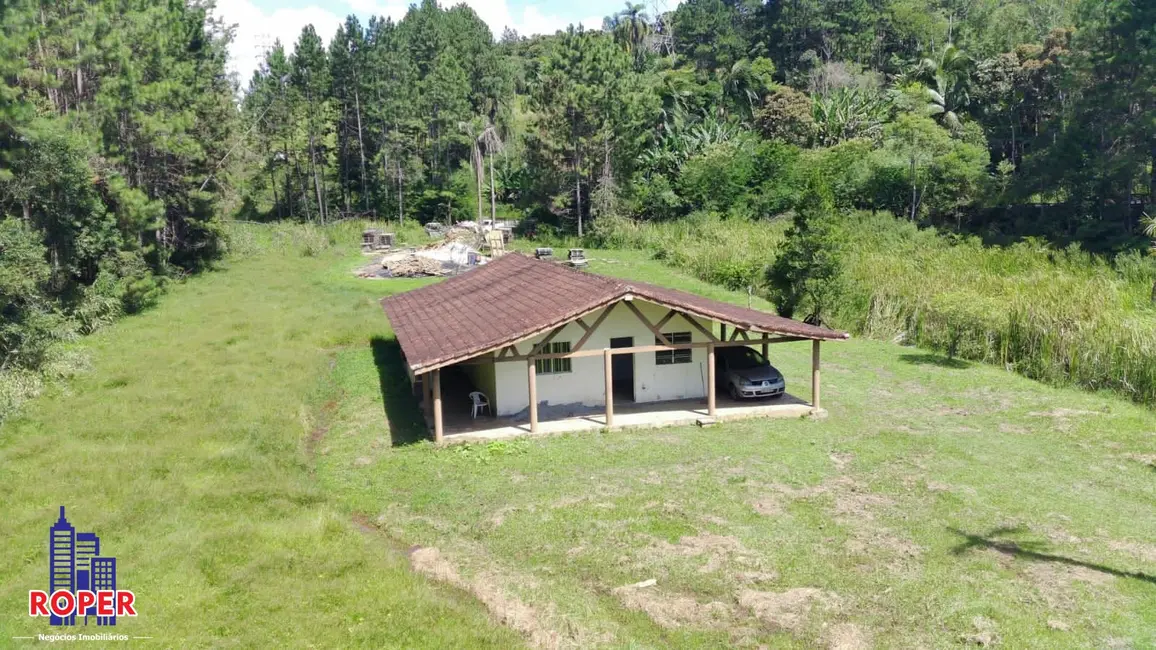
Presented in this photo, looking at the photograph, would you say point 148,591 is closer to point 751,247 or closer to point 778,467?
point 778,467

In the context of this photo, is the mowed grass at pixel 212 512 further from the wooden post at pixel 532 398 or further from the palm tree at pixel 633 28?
the palm tree at pixel 633 28

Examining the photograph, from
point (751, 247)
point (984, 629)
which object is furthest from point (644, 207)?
point (984, 629)

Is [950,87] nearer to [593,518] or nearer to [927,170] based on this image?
[927,170]

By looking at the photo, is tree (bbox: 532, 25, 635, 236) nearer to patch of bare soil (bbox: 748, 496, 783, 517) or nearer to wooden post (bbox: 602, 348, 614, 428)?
wooden post (bbox: 602, 348, 614, 428)

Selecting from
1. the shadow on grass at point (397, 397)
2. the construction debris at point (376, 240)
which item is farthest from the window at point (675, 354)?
the construction debris at point (376, 240)

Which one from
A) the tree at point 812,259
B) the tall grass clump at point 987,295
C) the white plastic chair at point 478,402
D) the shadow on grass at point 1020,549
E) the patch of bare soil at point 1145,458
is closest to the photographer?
the shadow on grass at point 1020,549

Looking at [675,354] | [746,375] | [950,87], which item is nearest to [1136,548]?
[746,375]

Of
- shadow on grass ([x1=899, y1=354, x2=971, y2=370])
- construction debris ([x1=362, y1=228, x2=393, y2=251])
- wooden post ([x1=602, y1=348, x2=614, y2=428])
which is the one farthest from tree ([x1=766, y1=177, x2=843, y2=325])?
construction debris ([x1=362, y1=228, x2=393, y2=251])
